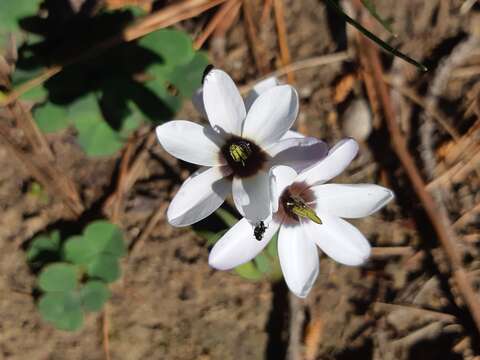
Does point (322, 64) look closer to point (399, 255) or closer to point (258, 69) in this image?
point (258, 69)

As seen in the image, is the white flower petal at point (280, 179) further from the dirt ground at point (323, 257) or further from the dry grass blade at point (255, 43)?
the dry grass blade at point (255, 43)

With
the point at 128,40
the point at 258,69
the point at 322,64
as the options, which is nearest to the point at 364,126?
the point at 322,64

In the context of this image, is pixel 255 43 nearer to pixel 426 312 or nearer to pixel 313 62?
pixel 313 62

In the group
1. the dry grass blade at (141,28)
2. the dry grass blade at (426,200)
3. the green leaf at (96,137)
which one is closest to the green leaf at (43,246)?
the green leaf at (96,137)

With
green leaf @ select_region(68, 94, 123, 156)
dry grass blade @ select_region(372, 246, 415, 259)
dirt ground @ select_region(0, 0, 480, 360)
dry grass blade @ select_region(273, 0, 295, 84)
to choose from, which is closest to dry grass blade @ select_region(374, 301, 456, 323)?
dirt ground @ select_region(0, 0, 480, 360)

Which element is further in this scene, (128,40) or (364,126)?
(364,126)

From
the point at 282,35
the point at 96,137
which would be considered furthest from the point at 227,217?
the point at 282,35
